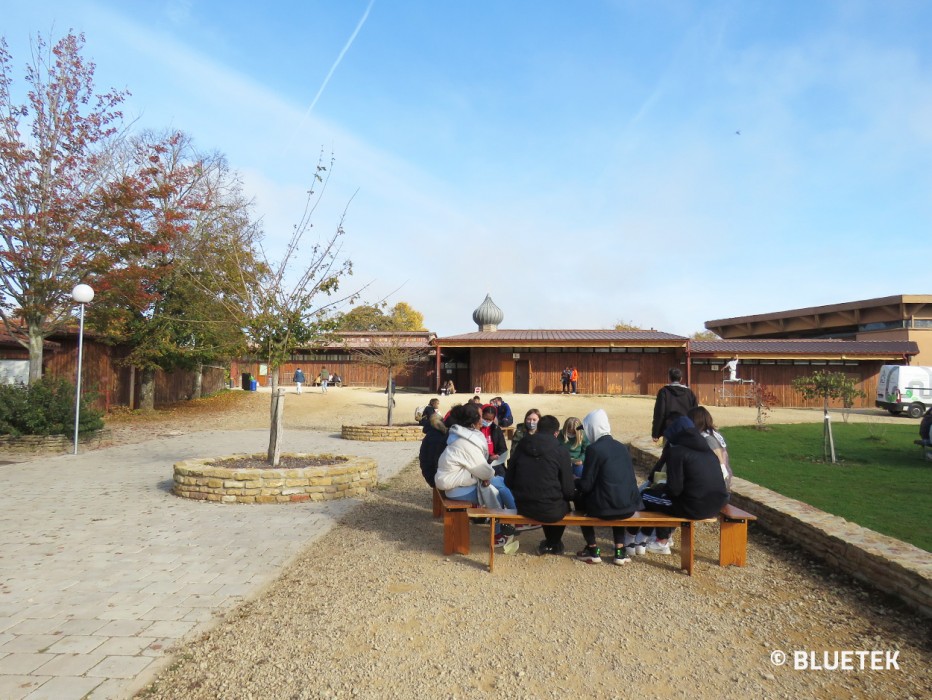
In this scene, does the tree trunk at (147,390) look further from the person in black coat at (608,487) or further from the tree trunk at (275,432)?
the person in black coat at (608,487)

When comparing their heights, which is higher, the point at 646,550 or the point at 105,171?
the point at 105,171

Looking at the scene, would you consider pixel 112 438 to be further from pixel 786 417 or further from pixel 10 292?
pixel 786 417

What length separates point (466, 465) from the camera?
18.7 ft

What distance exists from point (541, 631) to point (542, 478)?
145cm

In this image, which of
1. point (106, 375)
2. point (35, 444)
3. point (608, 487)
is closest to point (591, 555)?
point (608, 487)

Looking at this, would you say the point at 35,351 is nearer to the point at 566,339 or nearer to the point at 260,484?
the point at 260,484

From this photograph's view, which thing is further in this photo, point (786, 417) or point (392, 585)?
point (786, 417)

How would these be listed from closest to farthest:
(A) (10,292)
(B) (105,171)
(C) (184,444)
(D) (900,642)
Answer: (D) (900,642) < (C) (184,444) < (A) (10,292) < (B) (105,171)

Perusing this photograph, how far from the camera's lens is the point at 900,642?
3.77 m

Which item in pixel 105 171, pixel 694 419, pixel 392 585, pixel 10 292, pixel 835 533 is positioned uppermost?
pixel 105 171

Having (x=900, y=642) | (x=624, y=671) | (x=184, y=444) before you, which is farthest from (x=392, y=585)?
(x=184, y=444)

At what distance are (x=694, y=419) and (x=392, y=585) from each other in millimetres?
3091

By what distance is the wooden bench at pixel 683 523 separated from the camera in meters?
5.09

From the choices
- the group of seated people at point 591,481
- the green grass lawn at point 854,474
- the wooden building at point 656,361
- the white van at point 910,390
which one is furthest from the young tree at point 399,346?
the white van at point 910,390
